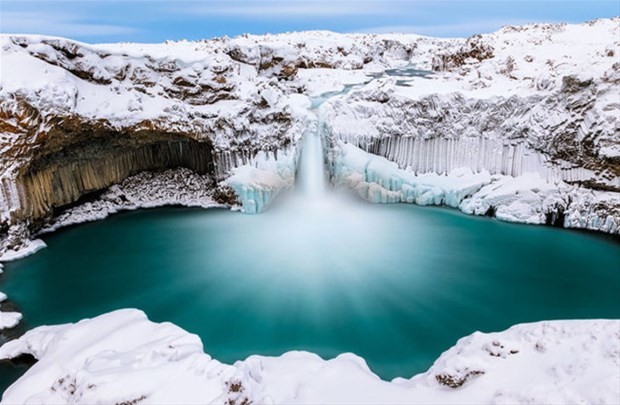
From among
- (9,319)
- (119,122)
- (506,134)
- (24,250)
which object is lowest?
(9,319)

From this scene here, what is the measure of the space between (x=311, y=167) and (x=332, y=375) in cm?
1074

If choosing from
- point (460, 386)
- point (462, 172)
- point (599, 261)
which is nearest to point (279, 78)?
point (462, 172)

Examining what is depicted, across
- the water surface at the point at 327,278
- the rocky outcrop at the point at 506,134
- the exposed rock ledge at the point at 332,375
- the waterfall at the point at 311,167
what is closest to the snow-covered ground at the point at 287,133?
the rocky outcrop at the point at 506,134

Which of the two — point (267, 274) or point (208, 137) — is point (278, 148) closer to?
point (208, 137)

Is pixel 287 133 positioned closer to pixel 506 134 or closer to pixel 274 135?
pixel 274 135

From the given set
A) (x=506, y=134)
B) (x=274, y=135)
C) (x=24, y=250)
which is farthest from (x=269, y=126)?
(x=24, y=250)

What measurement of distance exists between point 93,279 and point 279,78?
1455 centimetres

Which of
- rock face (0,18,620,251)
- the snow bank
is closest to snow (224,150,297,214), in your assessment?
rock face (0,18,620,251)

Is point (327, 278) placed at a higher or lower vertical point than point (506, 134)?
lower

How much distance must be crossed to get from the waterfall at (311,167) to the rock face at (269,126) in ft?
1.45

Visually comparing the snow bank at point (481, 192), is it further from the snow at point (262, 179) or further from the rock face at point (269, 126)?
the snow at point (262, 179)

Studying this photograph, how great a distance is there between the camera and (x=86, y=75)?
48.2ft

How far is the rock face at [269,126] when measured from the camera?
13.4m

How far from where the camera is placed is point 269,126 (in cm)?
1653
